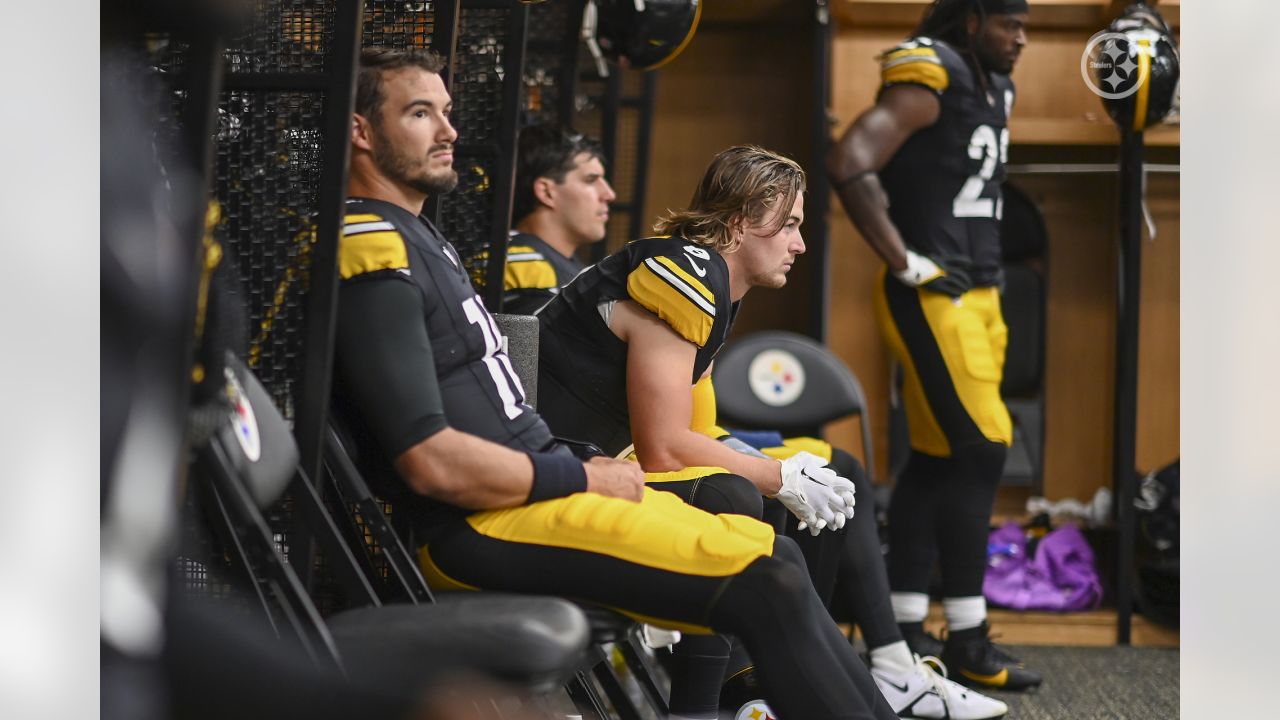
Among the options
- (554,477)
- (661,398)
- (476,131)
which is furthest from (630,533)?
(476,131)

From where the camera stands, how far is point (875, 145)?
308 centimetres

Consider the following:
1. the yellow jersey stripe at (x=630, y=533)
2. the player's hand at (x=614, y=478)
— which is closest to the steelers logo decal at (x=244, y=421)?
the yellow jersey stripe at (x=630, y=533)

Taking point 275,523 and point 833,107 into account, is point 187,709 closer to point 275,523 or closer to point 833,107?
point 275,523

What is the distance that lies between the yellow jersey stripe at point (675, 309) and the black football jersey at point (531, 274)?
946 millimetres

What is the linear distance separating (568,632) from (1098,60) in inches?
111

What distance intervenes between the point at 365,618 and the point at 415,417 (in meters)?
0.23

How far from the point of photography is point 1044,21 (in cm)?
438

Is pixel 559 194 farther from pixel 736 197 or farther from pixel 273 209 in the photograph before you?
pixel 273 209

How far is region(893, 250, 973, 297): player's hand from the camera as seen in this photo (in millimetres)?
3023

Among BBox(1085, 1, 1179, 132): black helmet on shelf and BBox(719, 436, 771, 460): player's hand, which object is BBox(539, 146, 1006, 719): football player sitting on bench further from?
BBox(1085, 1, 1179, 132): black helmet on shelf
